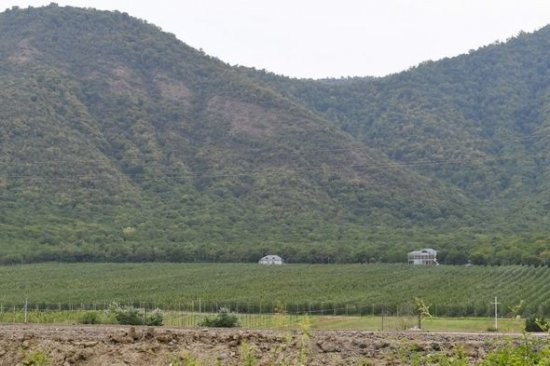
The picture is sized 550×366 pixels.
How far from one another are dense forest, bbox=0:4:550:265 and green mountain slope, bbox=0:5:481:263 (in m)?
0.23

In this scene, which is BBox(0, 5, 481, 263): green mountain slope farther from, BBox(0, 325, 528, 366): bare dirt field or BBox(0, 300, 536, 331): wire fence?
BBox(0, 325, 528, 366): bare dirt field

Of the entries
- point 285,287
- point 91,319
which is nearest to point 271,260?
point 285,287

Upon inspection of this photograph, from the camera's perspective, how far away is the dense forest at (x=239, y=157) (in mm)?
91438

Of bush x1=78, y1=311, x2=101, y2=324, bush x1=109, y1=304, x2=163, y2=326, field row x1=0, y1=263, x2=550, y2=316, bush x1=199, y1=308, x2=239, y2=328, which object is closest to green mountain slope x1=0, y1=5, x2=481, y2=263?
field row x1=0, y1=263, x2=550, y2=316

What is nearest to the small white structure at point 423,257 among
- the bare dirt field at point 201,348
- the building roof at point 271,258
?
the building roof at point 271,258

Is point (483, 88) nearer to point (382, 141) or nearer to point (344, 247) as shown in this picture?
point (382, 141)

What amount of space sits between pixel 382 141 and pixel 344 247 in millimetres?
58109

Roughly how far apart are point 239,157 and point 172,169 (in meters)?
9.18

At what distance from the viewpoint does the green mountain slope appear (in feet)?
300

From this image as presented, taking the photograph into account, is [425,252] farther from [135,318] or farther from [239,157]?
[135,318]

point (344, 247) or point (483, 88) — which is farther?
A: point (483, 88)

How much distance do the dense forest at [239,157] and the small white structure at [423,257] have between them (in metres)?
1.05

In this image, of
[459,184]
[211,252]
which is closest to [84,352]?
[211,252]

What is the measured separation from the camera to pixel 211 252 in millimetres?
87812
